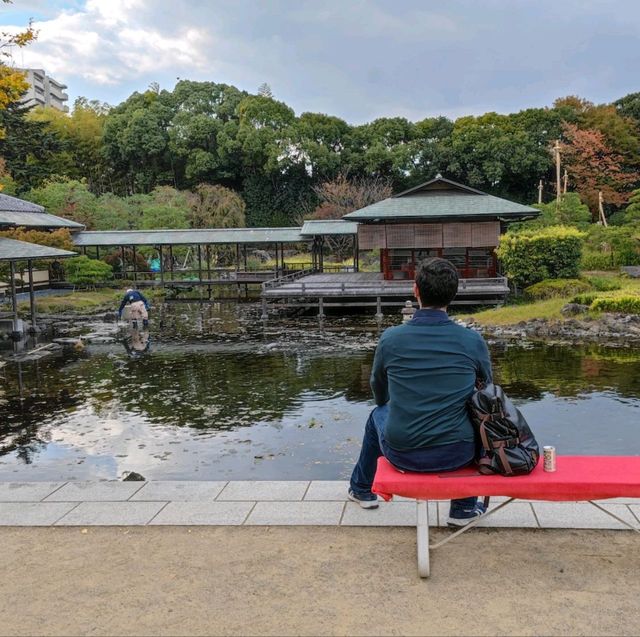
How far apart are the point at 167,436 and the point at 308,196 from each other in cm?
4223

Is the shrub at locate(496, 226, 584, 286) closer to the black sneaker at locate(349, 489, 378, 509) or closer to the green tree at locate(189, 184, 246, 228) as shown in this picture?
the black sneaker at locate(349, 489, 378, 509)

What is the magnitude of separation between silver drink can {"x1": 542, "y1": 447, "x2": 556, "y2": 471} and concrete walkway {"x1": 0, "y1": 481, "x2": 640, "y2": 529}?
640 mm

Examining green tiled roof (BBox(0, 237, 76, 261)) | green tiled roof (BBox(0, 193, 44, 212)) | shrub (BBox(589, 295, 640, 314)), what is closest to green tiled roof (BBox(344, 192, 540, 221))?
shrub (BBox(589, 295, 640, 314))

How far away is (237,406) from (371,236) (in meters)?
17.6

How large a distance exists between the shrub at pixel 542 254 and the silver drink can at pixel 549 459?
22.0 metres

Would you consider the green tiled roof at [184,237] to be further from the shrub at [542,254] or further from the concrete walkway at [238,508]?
the concrete walkway at [238,508]

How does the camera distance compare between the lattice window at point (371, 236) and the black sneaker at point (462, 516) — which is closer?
the black sneaker at point (462, 516)

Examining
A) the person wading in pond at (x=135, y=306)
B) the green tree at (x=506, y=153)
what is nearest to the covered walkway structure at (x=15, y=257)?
the person wading in pond at (x=135, y=306)

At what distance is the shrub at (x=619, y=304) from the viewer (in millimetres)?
18625

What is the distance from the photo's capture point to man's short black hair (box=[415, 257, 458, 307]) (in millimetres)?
3963

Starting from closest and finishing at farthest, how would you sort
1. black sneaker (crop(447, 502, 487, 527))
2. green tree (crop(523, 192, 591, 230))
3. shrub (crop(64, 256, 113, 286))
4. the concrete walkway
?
black sneaker (crop(447, 502, 487, 527))
the concrete walkway
green tree (crop(523, 192, 591, 230))
shrub (crop(64, 256, 113, 286))

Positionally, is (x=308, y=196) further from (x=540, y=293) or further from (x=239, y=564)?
(x=239, y=564)

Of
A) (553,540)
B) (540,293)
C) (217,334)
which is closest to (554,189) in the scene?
(540,293)

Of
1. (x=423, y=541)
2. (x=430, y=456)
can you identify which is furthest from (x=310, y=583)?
(x=430, y=456)
